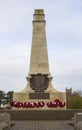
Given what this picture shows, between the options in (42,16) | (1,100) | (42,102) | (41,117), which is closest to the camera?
(41,117)

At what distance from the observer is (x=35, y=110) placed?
35375mm

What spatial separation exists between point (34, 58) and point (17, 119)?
7123mm

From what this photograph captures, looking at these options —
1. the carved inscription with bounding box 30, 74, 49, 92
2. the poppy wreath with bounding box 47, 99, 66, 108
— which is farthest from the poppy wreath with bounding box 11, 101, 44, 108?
the carved inscription with bounding box 30, 74, 49, 92

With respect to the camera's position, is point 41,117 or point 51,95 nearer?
point 41,117

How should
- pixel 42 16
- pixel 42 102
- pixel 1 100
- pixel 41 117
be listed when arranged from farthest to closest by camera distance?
pixel 1 100
pixel 42 16
pixel 42 102
pixel 41 117

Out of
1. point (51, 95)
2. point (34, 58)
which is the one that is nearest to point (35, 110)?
point (51, 95)

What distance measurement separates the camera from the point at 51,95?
125 ft

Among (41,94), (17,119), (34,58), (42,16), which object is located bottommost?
(17,119)

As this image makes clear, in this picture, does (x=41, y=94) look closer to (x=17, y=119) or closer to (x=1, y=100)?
(x=17, y=119)

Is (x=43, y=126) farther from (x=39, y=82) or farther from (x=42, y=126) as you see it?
(x=39, y=82)

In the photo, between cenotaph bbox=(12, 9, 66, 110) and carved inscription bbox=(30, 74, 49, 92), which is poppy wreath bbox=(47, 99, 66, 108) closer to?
cenotaph bbox=(12, 9, 66, 110)

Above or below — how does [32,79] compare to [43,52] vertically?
below

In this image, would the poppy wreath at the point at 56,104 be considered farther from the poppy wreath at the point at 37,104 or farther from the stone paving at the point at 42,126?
the stone paving at the point at 42,126

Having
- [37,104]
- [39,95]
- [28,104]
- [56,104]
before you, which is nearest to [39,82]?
[39,95]
